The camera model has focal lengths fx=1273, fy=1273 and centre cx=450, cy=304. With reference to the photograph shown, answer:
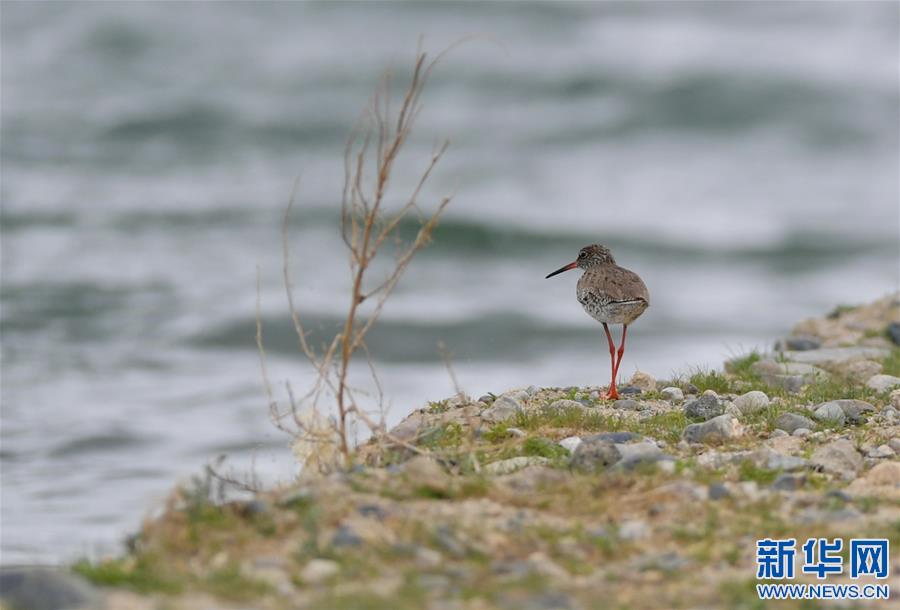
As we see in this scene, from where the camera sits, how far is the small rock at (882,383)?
9.41m

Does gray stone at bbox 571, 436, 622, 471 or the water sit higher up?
the water

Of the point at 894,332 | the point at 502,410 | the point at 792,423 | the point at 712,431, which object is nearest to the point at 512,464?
the point at 502,410

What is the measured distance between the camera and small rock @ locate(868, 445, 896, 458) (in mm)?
7637

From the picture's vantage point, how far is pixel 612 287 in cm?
936

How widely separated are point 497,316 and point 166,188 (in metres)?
11.2

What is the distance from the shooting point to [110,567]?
18.5 ft

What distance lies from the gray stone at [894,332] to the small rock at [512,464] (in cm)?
644

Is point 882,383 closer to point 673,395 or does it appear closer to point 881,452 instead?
point 673,395

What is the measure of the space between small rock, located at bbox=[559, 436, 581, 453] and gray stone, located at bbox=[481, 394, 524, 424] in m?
0.64

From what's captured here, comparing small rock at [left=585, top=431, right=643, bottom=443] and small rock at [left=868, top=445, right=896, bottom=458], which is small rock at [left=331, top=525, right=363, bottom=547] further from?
small rock at [left=868, top=445, right=896, bottom=458]

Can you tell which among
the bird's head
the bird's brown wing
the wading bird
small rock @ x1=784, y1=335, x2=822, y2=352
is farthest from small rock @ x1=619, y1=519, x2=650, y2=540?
small rock @ x1=784, y1=335, x2=822, y2=352

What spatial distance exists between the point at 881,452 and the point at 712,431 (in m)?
1.00

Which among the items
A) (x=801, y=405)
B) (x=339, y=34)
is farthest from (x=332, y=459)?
(x=339, y=34)

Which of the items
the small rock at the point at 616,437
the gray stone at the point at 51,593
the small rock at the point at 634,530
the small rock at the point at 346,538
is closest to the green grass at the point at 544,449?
the small rock at the point at 616,437
